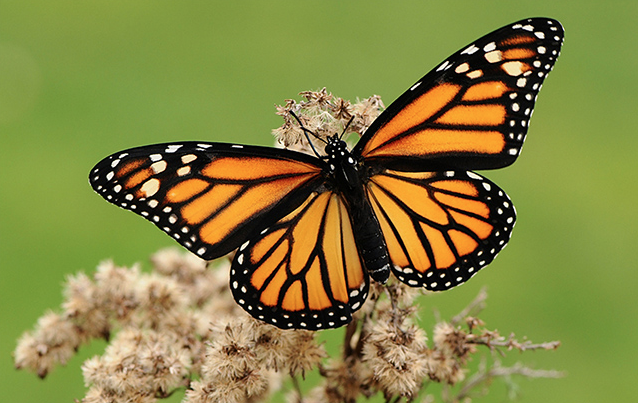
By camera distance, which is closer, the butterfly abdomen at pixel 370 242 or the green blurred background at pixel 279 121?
the butterfly abdomen at pixel 370 242

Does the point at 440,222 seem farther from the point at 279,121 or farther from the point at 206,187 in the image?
the point at 279,121

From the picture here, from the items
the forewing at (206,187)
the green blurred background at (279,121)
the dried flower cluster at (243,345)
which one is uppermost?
the green blurred background at (279,121)

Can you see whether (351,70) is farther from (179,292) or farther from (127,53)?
(179,292)

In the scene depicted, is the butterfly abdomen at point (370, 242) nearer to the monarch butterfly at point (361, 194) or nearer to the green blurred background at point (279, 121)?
the monarch butterfly at point (361, 194)

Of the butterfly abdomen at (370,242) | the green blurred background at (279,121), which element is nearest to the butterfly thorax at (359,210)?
the butterfly abdomen at (370,242)

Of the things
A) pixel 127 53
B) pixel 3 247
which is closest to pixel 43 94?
pixel 127 53

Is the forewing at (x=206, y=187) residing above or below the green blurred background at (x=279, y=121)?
below

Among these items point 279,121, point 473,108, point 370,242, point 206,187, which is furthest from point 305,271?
point 279,121
